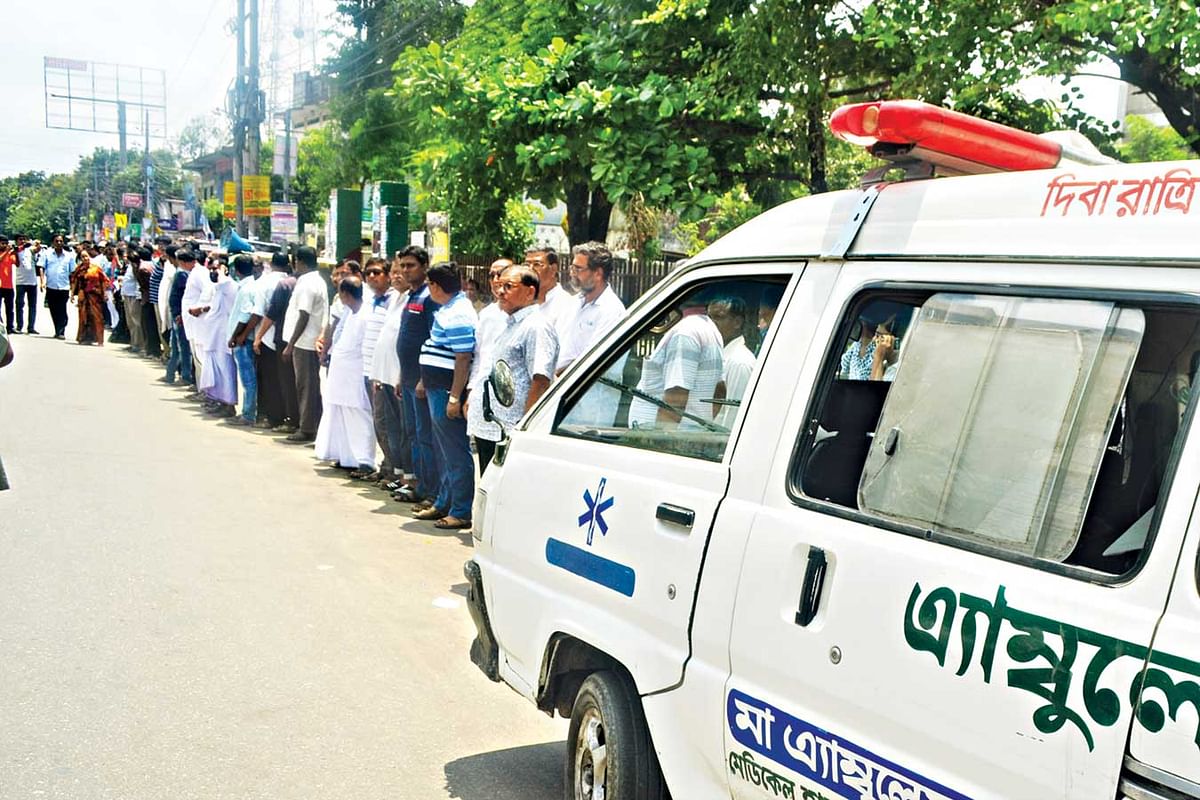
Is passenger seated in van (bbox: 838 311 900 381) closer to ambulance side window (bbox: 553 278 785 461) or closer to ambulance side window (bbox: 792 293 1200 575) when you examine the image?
ambulance side window (bbox: 792 293 1200 575)

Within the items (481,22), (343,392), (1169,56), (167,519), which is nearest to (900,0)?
(1169,56)

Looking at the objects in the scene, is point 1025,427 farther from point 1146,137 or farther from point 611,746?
point 1146,137

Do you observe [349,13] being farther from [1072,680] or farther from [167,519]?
[1072,680]

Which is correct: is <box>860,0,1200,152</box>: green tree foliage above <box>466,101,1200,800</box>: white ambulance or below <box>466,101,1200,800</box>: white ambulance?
above

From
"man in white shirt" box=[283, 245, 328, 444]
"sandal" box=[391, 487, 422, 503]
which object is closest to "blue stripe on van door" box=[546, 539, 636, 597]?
"sandal" box=[391, 487, 422, 503]

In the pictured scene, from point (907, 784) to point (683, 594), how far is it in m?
0.82

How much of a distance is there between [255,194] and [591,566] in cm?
2775

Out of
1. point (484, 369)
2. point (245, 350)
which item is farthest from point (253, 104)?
point (484, 369)

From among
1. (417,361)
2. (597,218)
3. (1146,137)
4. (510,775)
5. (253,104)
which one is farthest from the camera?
(253,104)

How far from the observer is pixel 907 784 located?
7.73 ft

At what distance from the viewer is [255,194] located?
29.3 m

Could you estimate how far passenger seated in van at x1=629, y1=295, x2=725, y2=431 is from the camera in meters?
3.32

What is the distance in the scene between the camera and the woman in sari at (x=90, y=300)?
21.6 metres

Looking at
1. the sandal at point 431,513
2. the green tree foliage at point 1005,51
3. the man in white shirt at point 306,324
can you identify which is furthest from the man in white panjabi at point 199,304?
the green tree foliage at point 1005,51
